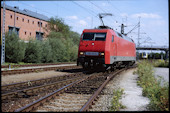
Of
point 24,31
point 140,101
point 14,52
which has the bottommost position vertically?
point 140,101

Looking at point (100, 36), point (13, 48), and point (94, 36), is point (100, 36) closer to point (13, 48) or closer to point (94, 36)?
point (94, 36)

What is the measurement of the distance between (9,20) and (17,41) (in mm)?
16613

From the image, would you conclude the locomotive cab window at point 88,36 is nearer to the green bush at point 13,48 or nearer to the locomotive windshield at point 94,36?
the locomotive windshield at point 94,36

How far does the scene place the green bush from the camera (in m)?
23.6

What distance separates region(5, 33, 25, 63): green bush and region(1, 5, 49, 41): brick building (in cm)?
1363

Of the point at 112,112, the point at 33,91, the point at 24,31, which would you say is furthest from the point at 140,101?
the point at 24,31

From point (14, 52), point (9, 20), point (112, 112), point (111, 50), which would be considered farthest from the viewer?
point (9, 20)

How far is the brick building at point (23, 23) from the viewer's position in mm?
38450

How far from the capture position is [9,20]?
126 feet

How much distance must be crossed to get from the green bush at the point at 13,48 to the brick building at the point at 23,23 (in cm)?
1363

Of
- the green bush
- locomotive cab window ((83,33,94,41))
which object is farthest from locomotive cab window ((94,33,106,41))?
the green bush

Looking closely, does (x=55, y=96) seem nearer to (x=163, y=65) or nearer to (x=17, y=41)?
(x=17, y=41)

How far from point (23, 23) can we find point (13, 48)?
21105 mm

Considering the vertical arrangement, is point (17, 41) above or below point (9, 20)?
below
